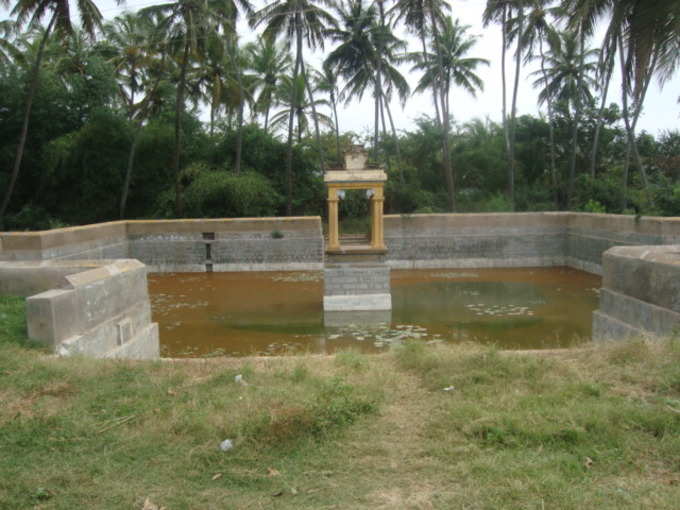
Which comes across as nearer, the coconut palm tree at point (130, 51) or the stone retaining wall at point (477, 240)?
the stone retaining wall at point (477, 240)

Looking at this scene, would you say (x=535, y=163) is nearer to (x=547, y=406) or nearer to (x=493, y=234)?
(x=493, y=234)

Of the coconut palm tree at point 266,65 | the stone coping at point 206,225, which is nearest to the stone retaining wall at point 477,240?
the stone coping at point 206,225

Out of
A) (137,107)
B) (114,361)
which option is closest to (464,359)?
(114,361)

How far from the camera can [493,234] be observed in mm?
19438

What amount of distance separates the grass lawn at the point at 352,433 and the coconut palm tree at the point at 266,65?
26847 millimetres

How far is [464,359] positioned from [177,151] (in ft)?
59.7

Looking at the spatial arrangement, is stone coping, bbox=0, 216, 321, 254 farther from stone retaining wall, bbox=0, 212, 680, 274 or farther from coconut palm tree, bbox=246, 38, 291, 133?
coconut palm tree, bbox=246, 38, 291, 133

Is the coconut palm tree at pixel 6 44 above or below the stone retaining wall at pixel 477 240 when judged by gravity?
above

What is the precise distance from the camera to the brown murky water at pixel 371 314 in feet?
33.1

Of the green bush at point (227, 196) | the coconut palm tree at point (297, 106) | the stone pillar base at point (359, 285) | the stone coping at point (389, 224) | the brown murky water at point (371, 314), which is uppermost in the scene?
the coconut palm tree at point (297, 106)

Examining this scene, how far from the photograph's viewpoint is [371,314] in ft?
41.6

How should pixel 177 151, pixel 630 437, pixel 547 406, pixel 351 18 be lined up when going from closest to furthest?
pixel 630 437, pixel 547 406, pixel 177 151, pixel 351 18

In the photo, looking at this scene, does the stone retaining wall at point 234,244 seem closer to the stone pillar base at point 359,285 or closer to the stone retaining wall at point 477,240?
the stone retaining wall at point 477,240

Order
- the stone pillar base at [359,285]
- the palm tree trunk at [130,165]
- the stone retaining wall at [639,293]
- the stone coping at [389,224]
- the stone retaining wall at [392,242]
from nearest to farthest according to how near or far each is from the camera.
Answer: the stone retaining wall at [639,293] < the stone pillar base at [359,285] < the stone coping at [389,224] < the stone retaining wall at [392,242] < the palm tree trunk at [130,165]
